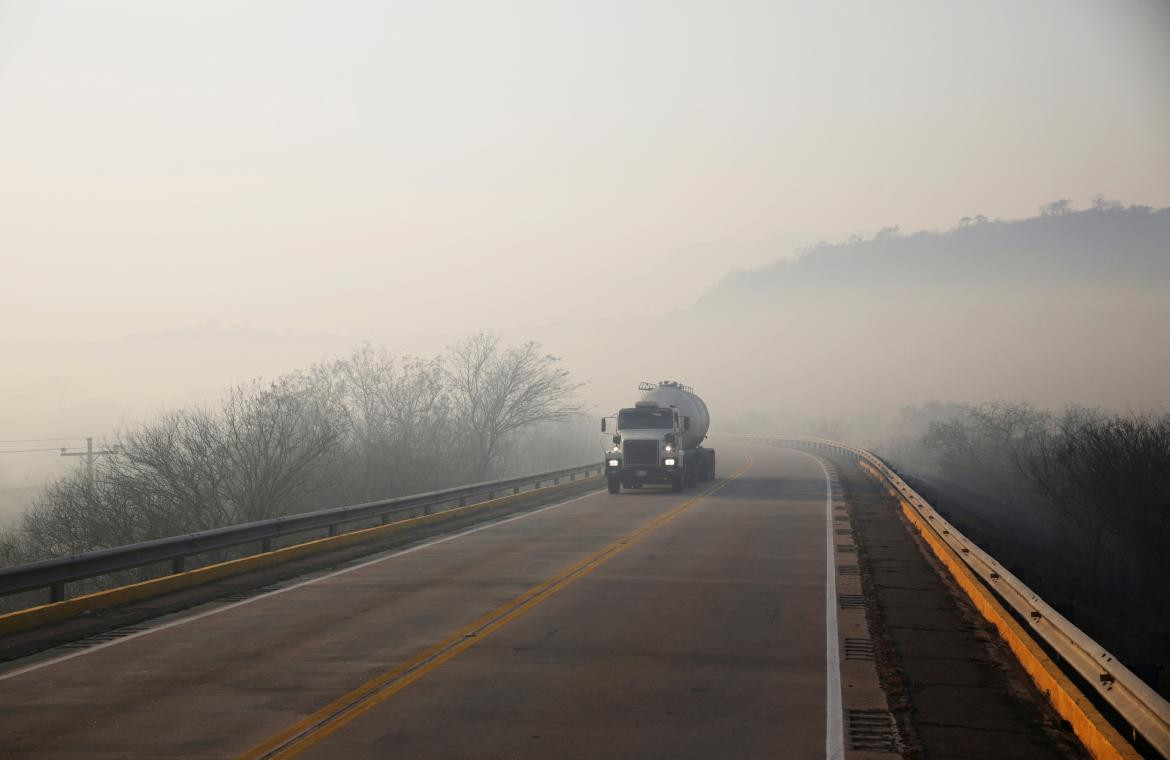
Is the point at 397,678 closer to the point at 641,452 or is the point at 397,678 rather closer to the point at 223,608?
the point at 223,608

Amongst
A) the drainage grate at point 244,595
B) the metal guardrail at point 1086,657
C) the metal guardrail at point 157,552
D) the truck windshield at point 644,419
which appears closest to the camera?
the metal guardrail at point 1086,657

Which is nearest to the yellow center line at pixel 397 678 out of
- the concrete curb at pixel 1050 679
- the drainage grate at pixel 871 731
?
the drainage grate at pixel 871 731

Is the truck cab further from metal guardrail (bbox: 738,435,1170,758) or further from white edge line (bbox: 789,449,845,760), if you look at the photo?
metal guardrail (bbox: 738,435,1170,758)

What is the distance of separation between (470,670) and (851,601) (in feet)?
20.2

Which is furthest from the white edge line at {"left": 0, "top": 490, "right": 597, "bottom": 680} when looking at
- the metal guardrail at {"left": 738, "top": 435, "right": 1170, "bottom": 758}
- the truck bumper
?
the truck bumper

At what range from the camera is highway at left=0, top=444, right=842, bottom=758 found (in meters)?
7.62

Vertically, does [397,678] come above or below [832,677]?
above

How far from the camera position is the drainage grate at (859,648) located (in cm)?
1055

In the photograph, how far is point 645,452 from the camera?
34.8 meters

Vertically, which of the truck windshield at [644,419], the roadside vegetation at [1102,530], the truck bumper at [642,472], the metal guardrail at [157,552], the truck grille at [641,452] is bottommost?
the roadside vegetation at [1102,530]

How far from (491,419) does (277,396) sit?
21.0 m

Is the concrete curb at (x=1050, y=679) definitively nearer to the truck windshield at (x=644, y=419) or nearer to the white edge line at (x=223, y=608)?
the white edge line at (x=223, y=608)

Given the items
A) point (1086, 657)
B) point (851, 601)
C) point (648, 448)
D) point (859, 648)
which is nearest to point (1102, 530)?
point (648, 448)

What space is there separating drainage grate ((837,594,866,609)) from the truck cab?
66.2ft
